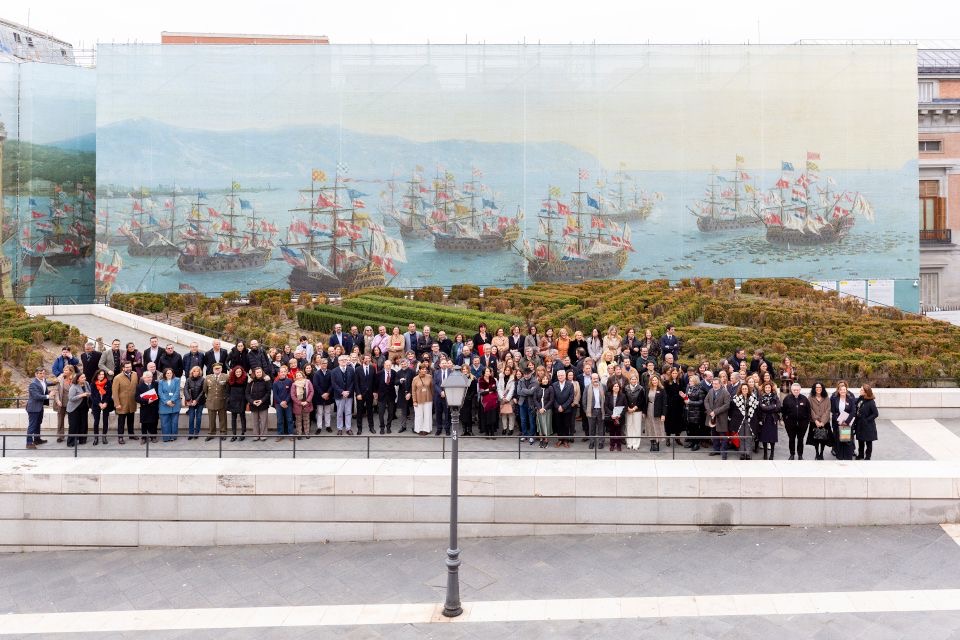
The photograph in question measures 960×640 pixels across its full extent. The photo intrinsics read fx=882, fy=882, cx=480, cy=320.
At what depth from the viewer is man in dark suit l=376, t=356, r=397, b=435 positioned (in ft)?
51.1

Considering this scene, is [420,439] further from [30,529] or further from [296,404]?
[30,529]

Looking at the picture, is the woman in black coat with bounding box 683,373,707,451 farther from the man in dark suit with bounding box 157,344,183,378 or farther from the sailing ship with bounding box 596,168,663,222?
the sailing ship with bounding box 596,168,663,222

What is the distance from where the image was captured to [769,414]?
44.3 ft

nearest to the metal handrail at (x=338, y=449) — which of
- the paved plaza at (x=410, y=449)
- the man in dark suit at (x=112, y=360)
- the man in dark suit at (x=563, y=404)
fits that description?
the paved plaza at (x=410, y=449)

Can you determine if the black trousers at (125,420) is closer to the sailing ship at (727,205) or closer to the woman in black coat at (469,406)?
the woman in black coat at (469,406)

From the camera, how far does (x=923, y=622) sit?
9820 millimetres

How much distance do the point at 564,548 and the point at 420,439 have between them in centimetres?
364

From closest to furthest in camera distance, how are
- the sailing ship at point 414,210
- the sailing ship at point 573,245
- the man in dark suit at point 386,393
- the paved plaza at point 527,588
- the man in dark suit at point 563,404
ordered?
the paved plaza at point 527,588 < the man in dark suit at point 563,404 < the man in dark suit at point 386,393 < the sailing ship at point 414,210 < the sailing ship at point 573,245

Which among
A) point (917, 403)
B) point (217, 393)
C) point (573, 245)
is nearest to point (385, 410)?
point (217, 393)

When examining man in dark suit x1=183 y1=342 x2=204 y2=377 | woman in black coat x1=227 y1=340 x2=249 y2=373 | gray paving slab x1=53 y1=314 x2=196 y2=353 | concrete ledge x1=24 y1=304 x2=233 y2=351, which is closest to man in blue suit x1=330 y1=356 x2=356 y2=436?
woman in black coat x1=227 y1=340 x2=249 y2=373

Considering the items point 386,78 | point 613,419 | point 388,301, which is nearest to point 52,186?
point 386,78

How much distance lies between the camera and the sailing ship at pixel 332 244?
127 feet

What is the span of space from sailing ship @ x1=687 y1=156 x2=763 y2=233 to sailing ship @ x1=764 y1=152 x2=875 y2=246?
78 centimetres

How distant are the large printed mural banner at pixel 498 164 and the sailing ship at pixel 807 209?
3.6 inches
